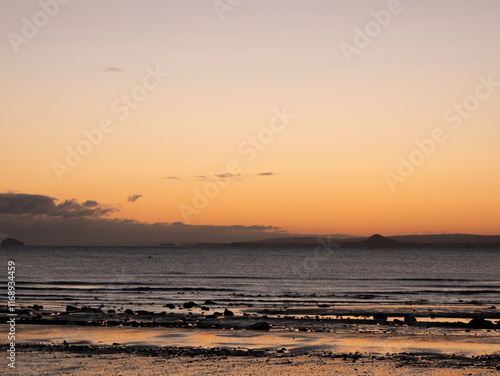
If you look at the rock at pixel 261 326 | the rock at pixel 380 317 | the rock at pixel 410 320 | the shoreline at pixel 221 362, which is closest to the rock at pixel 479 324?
the rock at pixel 410 320

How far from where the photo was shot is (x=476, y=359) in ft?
85.8

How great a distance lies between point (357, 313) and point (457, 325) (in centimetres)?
972

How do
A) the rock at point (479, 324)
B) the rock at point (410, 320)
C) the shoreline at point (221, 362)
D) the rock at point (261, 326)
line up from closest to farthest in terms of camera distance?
the shoreline at point (221, 362) → the rock at point (261, 326) → the rock at point (479, 324) → the rock at point (410, 320)

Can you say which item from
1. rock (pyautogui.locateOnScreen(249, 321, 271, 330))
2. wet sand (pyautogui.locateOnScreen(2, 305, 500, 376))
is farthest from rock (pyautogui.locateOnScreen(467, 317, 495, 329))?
rock (pyautogui.locateOnScreen(249, 321, 271, 330))

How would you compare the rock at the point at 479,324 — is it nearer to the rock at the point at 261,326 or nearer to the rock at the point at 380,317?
the rock at the point at 380,317

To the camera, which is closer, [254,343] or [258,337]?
[254,343]

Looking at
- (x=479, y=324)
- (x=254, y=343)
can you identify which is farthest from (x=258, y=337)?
(x=479, y=324)

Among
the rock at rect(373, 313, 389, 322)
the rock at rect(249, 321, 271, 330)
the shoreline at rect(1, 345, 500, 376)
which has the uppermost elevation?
the shoreline at rect(1, 345, 500, 376)

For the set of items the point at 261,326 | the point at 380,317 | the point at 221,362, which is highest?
the point at 221,362

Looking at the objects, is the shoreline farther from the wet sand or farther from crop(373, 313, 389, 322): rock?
crop(373, 313, 389, 322): rock

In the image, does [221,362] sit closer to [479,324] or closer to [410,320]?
[410,320]

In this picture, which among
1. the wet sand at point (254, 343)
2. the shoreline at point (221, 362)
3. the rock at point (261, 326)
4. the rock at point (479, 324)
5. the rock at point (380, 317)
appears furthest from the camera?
the rock at point (380, 317)

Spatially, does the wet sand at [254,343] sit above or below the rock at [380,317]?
above

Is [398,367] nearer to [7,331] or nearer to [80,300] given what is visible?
[7,331]
